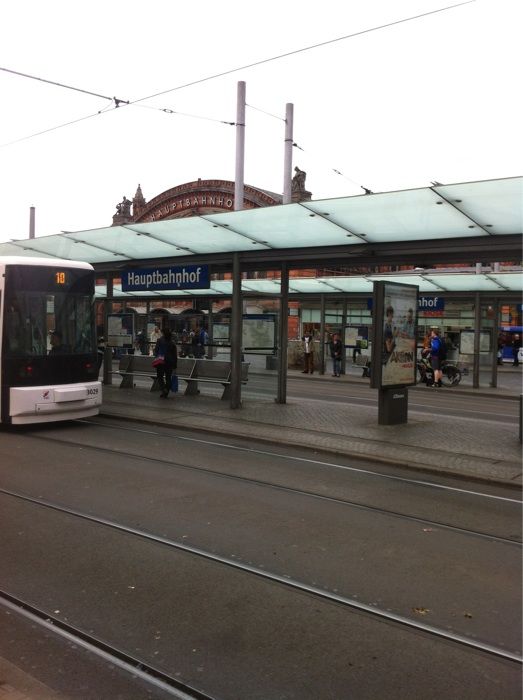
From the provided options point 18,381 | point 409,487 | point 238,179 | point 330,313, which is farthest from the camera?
point 330,313

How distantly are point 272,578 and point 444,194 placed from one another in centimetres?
643

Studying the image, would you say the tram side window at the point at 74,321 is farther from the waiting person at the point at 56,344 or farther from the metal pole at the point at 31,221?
the metal pole at the point at 31,221

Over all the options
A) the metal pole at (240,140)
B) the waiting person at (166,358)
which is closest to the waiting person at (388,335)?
the waiting person at (166,358)

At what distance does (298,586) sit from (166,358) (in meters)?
10.3

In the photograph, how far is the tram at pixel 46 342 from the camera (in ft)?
32.4

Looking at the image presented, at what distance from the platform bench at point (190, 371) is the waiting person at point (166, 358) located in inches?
23.6

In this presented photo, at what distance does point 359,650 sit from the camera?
3299 mm

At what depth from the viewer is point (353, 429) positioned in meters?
10.4

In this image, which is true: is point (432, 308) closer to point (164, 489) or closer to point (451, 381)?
point (451, 381)

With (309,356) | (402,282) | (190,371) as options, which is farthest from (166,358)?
(309,356)

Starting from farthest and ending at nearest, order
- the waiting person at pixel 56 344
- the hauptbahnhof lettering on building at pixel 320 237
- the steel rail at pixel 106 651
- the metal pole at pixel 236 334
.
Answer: the metal pole at pixel 236 334 < the waiting person at pixel 56 344 < the hauptbahnhof lettering on building at pixel 320 237 < the steel rail at pixel 106 651

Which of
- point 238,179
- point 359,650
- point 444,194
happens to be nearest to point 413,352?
point 444,194

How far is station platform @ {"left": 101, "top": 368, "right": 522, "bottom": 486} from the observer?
8148 millimetres

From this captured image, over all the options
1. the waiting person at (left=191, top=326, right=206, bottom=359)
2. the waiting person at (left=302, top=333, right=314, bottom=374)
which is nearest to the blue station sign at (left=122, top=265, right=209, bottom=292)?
the waiting person at (left=191, top=326, right=206, bottom=359)
